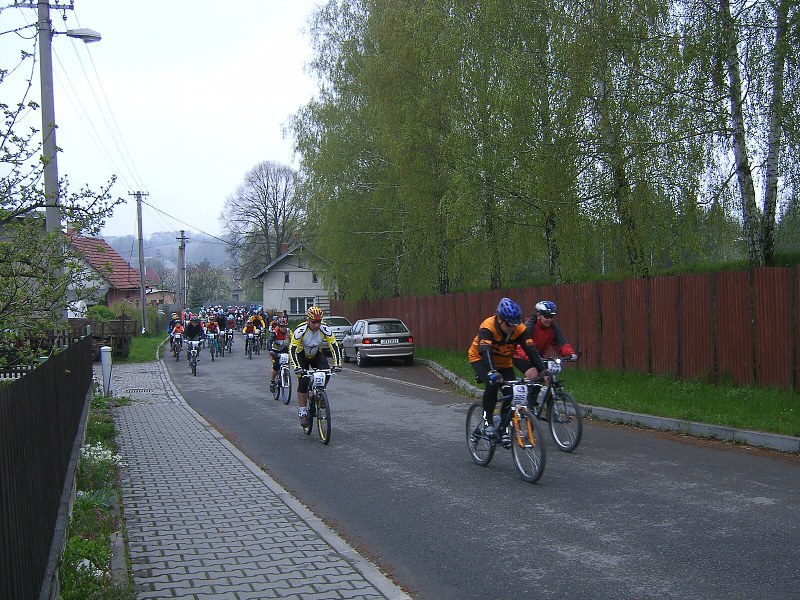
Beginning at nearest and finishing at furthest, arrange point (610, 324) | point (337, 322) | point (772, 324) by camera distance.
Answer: point (772, 324) → point (610, 324) → point (337, 322)

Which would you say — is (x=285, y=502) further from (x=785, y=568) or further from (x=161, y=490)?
(x=785, y=568)

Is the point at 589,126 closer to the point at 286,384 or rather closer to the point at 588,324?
the point at 588,324

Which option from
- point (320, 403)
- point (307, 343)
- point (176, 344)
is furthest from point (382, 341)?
point (320, 403)

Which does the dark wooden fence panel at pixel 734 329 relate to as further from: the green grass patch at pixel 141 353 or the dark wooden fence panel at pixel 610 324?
the green grass patch at pixel 141 353

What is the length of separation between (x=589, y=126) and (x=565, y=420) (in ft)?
30.1

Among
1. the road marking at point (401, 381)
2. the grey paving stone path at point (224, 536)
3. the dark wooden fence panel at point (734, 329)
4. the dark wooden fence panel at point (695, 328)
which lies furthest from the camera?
the road marking at point (401, 381)

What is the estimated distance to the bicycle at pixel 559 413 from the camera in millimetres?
9842

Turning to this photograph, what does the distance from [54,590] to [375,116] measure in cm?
2635

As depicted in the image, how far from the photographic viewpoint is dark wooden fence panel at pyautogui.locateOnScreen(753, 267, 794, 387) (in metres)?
12.6

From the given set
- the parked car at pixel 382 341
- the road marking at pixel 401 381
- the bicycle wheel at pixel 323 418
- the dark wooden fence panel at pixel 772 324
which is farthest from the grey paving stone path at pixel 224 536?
the parked car at pixel 382 341

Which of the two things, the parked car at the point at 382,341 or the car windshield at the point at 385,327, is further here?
the car windshield at the point at 385,327

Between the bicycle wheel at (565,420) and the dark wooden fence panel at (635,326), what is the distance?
7.20 m

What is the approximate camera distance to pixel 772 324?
508 inches

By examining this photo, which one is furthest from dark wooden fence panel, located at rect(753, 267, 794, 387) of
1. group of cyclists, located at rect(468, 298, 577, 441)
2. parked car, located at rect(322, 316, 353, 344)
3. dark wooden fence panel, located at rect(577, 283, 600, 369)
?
parked car, located at rect(322, 316, 353, 344)
